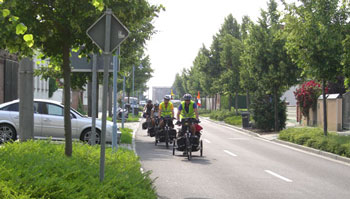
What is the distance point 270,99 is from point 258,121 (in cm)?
183

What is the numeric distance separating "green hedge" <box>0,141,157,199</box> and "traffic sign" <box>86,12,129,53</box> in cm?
177

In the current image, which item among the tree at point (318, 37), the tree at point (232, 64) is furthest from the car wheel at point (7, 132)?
the tree at point (232, 64)

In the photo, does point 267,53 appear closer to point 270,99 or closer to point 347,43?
point 270,99

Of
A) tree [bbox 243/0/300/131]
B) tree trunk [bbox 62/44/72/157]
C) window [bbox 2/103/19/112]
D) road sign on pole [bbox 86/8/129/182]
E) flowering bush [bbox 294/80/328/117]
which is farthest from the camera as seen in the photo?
flowering bush [bbox 294/80/328/117]

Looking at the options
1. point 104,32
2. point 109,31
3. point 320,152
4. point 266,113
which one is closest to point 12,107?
point 104,32

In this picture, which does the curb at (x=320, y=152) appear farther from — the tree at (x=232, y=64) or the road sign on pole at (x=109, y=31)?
the tree at (x=232, y=64)

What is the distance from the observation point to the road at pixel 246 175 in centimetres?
805

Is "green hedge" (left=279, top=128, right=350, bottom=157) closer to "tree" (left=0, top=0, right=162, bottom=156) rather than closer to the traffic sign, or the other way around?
"tree" (left=0, top=0, right=162, bottom=156)

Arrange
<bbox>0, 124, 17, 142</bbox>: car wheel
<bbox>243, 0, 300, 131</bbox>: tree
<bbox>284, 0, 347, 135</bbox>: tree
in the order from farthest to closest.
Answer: <bbox>243, 0, 300, 131</bbox>: tree < <bbox>284, 0, 347, 135</bbox>: tree < <bbox>0, 124, 17, 142</bbox>: car wheel

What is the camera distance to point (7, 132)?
13930 mm

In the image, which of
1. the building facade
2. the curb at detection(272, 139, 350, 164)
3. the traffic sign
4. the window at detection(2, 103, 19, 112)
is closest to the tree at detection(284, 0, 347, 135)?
the curb at detection(272, 139, 350, 164)

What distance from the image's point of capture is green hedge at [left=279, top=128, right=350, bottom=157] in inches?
572

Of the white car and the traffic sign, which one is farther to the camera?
the white car

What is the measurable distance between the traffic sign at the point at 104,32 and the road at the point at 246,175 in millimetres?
2669
